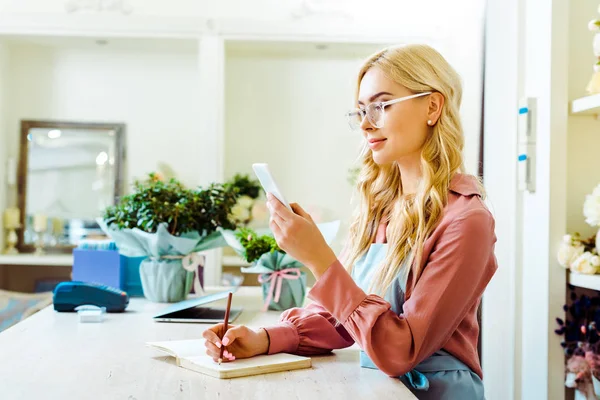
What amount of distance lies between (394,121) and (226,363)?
22.2 inches

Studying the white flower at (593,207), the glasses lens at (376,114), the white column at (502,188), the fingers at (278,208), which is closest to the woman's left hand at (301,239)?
the fingers at (278,208)

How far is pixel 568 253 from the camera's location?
198 centimetres

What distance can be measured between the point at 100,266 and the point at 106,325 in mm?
510

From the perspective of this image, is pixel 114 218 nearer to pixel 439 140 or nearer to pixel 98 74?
pixel 439 140

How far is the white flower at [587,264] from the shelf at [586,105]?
0.42m

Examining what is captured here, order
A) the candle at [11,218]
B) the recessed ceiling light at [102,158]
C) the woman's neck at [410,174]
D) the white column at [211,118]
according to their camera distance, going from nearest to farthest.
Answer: the woman's neck at [410,174] → the white column at [211,118] → the candle at [11,218] → the recessed ceiling light at [102,158]

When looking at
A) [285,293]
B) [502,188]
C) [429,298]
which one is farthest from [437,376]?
[502,188]

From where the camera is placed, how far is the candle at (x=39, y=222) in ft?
13.5

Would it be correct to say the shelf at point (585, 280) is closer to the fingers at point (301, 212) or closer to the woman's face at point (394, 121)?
the woman's face at point (394, 121)

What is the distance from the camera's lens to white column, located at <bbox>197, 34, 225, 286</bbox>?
3.84 metres

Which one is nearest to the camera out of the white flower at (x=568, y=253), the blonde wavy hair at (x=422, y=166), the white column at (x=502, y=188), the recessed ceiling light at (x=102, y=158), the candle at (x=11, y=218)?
the blonde wavy hair at (x=422, y=166)

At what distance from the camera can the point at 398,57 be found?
1342 millimetres

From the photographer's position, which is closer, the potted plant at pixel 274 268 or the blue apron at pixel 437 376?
the blue apron at pixel 437 376

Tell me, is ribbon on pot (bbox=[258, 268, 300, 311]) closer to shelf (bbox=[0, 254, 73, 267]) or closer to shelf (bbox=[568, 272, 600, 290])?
shelf (bbox=[568, 272, 600, 290])
